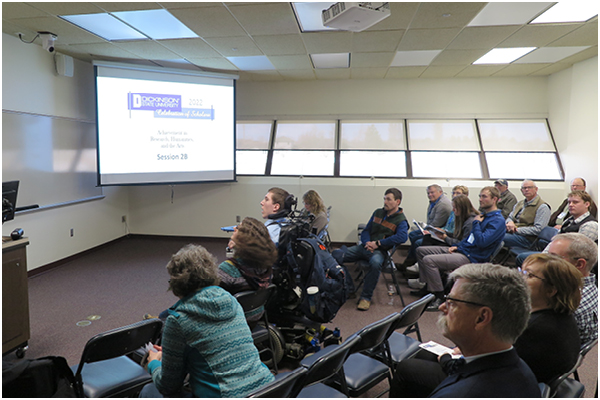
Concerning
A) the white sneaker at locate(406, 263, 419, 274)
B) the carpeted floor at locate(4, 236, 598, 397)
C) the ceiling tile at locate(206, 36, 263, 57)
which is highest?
the ceiling tile at locate(206, 36, 263, 57)

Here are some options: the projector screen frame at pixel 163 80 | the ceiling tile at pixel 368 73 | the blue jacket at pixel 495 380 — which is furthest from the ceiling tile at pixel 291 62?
the blue jacket at pixel 495 380

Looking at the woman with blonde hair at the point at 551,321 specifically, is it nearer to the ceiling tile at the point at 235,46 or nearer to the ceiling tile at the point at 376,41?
the ceiling tile at the point at 376,41

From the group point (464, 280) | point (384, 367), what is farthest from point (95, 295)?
point (464, 280)

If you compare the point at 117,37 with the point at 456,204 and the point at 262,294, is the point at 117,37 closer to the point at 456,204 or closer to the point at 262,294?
Result: the point at 262,294

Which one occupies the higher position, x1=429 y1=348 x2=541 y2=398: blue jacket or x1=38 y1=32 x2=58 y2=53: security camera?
x1=38 y1=32 x2=58 y2=53: security camera

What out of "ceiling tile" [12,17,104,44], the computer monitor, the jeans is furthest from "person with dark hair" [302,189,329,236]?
"ceiling tile" [12,17,104,44]

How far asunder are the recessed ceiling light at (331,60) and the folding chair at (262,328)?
3918 mm

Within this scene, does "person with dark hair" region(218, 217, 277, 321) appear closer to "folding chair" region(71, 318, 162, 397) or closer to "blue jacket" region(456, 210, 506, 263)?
"folding chair" region(71, 318, 162, 397)

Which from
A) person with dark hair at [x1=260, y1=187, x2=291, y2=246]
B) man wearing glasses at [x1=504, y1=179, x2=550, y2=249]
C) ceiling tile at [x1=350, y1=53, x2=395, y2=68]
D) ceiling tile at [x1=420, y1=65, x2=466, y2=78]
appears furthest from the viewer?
ceiling tile at [x1=420, y1=65, x2=466, y2=78]

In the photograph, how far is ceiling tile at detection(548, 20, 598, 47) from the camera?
4269 millimetres

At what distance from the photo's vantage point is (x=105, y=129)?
573cm

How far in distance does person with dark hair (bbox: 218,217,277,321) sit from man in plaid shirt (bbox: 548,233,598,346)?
5.90 ft

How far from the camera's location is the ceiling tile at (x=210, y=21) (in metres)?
3.76

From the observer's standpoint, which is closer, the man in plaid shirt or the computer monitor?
the man in plaid shirt
